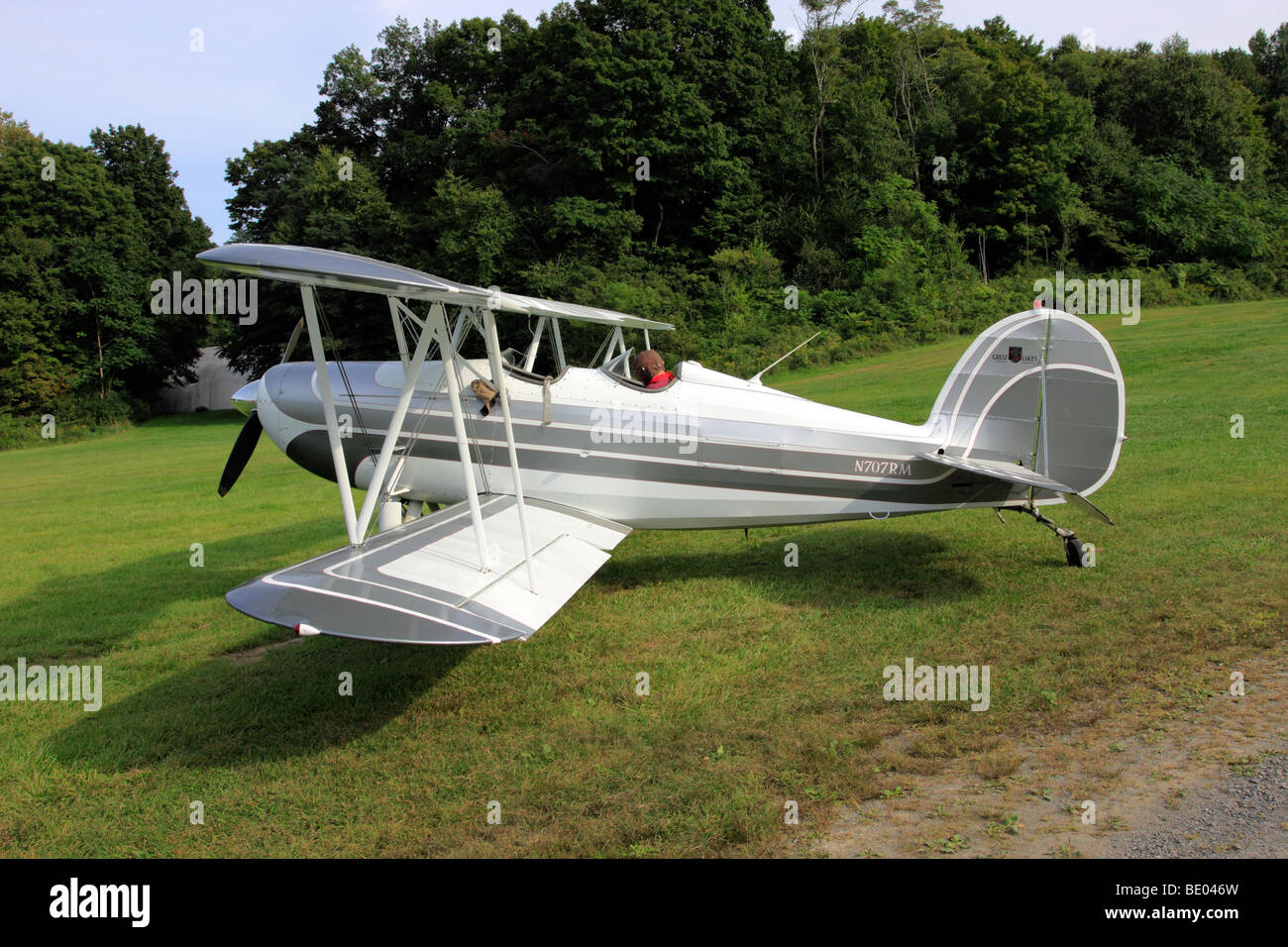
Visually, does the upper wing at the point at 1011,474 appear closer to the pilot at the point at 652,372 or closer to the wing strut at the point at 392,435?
the pilot at the point at 652,372

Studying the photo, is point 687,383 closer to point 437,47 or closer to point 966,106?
point 966,106

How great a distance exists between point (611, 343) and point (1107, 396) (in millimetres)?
4415

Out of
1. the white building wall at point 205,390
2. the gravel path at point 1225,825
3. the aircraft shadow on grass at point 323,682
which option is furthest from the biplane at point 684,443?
the white building wall at point 205,390

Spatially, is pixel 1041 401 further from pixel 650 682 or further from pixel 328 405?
pixel 328 405

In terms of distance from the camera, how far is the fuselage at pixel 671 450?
23.1 ft

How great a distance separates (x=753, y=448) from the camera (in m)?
7.15

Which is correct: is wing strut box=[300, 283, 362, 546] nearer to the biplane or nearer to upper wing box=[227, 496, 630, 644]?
upper wing box=[227, 496, 630, 644]

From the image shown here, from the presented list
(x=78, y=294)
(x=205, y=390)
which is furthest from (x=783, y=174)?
(x=78, y=294)

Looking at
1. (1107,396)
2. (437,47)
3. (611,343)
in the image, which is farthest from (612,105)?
(1107,396)

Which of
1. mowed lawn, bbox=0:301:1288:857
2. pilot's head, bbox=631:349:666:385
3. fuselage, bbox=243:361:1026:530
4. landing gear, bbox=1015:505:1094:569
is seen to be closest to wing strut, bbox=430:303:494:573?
mowed lawn, bbox=0:301:1288:857

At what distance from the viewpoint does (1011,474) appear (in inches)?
253

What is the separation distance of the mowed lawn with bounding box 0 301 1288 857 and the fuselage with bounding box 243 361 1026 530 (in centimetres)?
77

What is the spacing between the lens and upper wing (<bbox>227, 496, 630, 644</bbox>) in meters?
4.35
